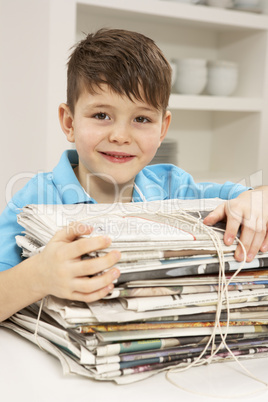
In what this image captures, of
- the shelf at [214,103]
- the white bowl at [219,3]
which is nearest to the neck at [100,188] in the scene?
the shelf at [214,103]

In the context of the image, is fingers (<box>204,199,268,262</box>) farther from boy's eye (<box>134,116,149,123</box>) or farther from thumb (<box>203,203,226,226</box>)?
boy's eye (<box>134,116,149,123</box>)

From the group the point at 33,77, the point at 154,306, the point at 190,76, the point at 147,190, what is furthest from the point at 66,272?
the point at 190,76

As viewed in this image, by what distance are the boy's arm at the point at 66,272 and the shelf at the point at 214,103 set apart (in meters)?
1.95

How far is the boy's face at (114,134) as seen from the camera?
1.09 m

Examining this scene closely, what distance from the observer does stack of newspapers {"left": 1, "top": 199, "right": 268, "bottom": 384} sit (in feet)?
2.11

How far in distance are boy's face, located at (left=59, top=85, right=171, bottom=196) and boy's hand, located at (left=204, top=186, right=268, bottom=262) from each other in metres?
0.35

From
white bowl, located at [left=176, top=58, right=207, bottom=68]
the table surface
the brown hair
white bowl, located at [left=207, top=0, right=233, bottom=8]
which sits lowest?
the table surface

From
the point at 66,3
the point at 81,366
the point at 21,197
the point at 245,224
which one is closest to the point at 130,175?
the point at 21,197

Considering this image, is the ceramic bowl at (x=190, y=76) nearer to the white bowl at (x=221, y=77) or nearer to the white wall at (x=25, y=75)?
the white bowl at (x=221, y=77)

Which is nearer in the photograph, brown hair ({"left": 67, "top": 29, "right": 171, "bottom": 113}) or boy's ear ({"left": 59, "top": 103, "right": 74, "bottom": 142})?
brown hair ({"left": 67, "top": 29, "right": 171, "bottom": 113})

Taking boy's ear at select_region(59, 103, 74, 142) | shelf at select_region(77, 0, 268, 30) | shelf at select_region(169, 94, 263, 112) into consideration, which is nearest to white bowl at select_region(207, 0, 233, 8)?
shelf at select_region(77, 0, 268, 30)

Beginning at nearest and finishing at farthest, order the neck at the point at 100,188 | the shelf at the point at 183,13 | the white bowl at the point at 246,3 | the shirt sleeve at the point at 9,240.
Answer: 1. the shirt sleeve at the point at 9,240
2. the neck at the point at 100,188
3. the shelf at the point at 183,13
4. the white bowl at the point at 246,3

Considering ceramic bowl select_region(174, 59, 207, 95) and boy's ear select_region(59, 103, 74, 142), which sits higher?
ceramic bowl select_region(174, 59, 207, 95)

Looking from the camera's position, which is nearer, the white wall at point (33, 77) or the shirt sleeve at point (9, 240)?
the shirt sleeve at point (9, 240)
